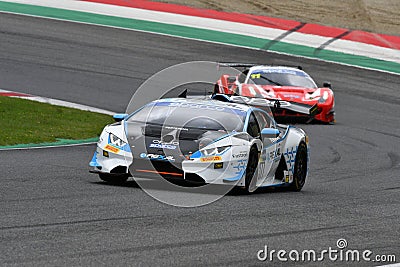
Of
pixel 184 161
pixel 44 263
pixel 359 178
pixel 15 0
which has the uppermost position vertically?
pixel 44 263

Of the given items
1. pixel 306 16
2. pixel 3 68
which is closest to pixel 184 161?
pixel 3 68

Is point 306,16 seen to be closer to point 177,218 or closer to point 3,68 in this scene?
point 3,68

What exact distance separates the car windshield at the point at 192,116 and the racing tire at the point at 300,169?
113 cm

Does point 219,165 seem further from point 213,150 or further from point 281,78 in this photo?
point 281,78

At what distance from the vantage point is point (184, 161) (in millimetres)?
11000

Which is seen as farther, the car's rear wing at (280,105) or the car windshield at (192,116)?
the car's rear wing at (280,105)

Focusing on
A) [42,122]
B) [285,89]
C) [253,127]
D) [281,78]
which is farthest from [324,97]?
[253,127]

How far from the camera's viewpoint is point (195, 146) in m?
11.2

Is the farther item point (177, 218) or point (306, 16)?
point (306, 16)

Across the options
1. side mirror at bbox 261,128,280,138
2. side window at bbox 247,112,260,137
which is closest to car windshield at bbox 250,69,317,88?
side window at bbox 247,112,260,137

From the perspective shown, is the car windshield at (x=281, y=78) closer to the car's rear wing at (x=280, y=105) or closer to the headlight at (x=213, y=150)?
the car's rear wing at (x=280, y=105)

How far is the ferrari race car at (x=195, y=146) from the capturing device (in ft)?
36.3

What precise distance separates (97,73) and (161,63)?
7.39 ft

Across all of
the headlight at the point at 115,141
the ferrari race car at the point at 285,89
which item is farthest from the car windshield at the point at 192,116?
the ferrari race car at the point at 285,89
